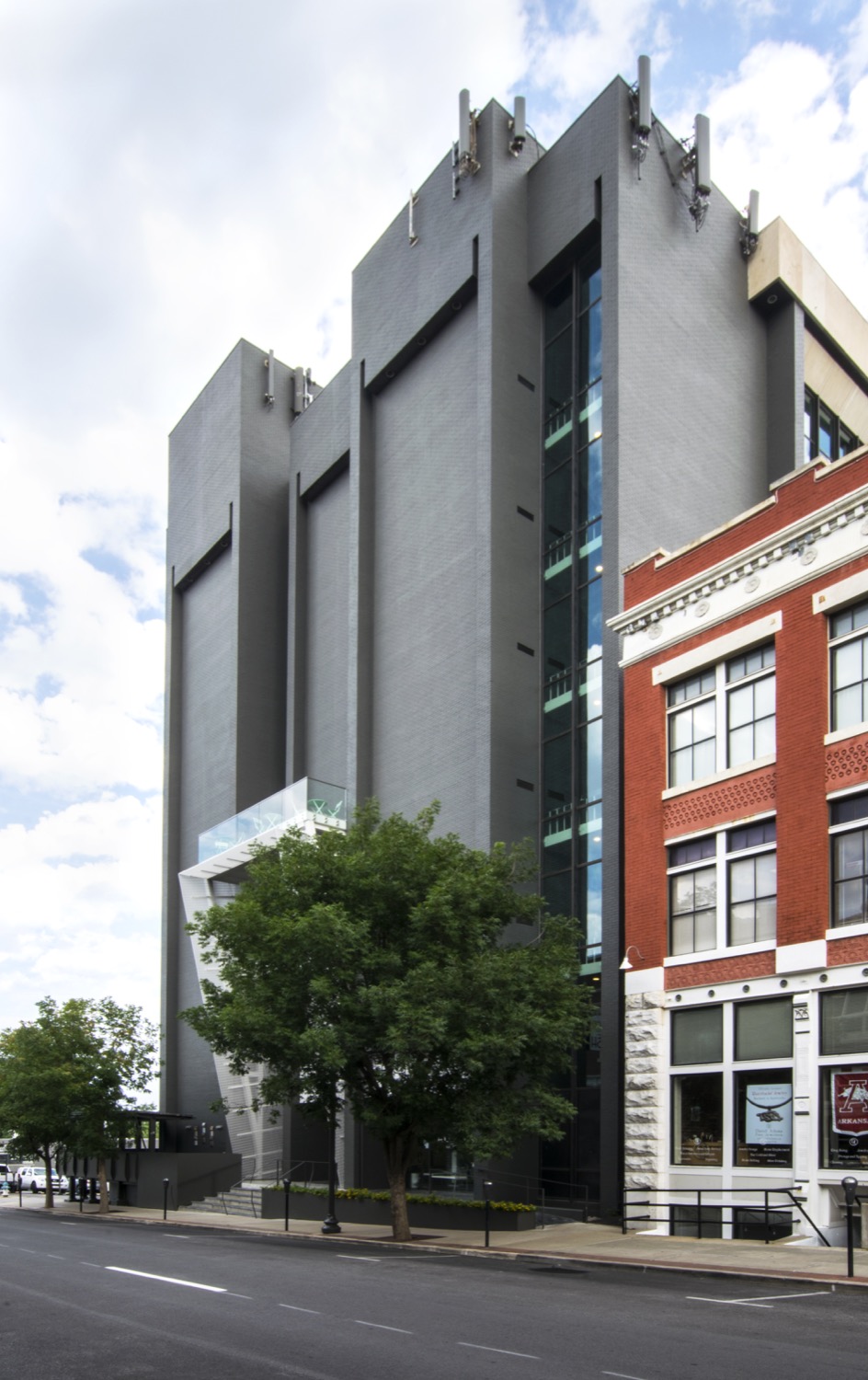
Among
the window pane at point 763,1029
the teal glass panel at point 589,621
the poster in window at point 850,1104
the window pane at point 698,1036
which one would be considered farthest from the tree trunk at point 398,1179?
the teal glass panel at point 589,621

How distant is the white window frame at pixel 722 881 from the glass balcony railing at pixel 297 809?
1686 centimetres

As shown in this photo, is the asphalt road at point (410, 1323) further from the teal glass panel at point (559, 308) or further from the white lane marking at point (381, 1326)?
the teal glass panel at point (559, 308)

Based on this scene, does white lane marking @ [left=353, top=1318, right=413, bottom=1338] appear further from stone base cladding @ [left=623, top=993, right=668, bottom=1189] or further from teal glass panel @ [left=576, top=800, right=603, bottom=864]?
teal glass panel @ [left=576, top=800, right=603, bottom=864]

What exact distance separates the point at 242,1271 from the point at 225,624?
4052cm

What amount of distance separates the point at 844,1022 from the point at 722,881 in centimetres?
416

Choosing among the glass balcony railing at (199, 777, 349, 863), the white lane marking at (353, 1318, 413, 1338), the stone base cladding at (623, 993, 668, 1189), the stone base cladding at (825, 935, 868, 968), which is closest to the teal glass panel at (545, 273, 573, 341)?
the glass balcony railing at (199, 777, 349, 863)

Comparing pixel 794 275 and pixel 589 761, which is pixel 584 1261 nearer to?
pixel 589 761

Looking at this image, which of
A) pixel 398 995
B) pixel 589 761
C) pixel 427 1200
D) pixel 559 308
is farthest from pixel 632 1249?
pixel 559 308

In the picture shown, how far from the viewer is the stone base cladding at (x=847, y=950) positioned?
24391 millimetres

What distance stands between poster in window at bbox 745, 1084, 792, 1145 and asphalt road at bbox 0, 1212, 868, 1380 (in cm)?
506

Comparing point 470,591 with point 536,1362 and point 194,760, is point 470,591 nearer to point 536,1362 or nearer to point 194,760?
point 194,760

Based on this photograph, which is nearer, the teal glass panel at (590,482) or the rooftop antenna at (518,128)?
the teal glass panel at (590,482)

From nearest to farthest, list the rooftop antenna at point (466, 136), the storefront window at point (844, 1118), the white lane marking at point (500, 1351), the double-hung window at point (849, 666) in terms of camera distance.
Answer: the white lane marking at point (500, 1351), the storefront window at point (844, 1118), the double-hung window at point (849, 666), the rooftop antenna at point (466, 136)

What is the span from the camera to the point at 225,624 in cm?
6034
